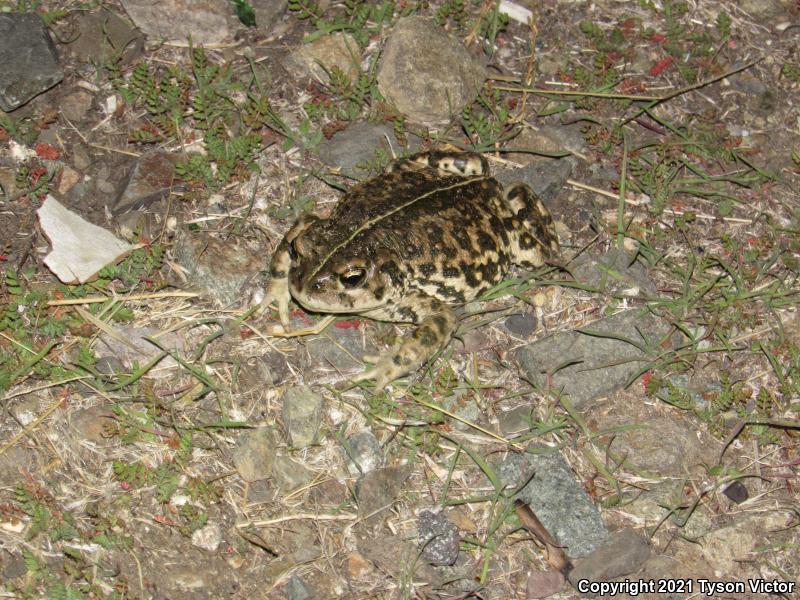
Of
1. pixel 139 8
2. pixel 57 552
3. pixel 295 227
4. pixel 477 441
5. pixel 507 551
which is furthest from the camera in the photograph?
pixel 139 8

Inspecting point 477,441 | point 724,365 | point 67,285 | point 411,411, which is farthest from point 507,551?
point 67,285

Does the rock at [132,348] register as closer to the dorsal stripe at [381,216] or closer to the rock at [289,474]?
the rock at [289,474]

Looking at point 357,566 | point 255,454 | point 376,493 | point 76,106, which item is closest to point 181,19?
point 76,106

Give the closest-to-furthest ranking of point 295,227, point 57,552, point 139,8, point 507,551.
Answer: point 57,552, point 507,551, point 295,227, point 139,8

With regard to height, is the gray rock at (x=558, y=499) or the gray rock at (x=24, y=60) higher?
the gray rock at (x=24, y=60)

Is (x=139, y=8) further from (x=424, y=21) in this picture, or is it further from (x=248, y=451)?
(x=248, y=451)

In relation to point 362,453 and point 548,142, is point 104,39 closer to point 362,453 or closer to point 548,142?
point 548,142

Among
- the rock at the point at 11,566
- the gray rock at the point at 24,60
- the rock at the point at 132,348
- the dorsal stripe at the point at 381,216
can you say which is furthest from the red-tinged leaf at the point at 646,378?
the gray rock at the point at 24,60

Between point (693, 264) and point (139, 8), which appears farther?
point (139, 8)
